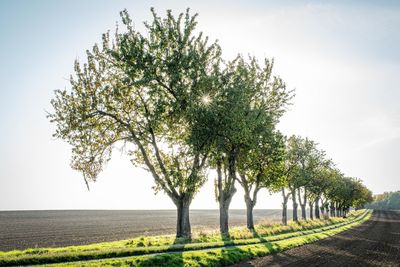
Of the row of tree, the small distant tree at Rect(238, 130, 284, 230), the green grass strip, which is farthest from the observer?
the small distant tree at Rect(238, 130, 284, 230)

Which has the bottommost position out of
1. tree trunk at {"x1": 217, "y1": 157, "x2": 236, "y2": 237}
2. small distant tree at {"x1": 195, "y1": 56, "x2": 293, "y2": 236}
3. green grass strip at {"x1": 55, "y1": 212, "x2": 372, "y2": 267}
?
green grass strip at {"x1": 55, "y1": 212, "x2": 372, "y2": 267}

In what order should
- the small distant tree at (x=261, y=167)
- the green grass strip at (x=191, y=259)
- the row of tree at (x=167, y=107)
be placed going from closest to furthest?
the green grass strip at (x=191, y=259), the row of tree at (x=167, y=107), the small distant tree at (x=261, y=167)

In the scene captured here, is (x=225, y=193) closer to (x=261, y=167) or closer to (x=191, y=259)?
(x=261, y=167)

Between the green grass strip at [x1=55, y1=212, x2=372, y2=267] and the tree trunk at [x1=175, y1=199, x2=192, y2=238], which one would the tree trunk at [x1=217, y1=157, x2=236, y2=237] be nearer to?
the tree trunk at [x1=175, y1=199, x2=192, y2=238]

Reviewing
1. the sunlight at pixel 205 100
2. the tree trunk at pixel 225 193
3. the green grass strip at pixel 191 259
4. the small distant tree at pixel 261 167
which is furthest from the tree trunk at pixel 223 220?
the sunlight at pixel 205 100

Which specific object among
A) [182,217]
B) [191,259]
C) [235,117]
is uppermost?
[235,117]

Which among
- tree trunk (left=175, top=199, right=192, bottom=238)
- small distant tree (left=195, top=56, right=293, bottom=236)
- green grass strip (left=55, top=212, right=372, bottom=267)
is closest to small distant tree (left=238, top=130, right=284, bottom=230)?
small distant tree (left=195, top=56, right=293, bottom=236)

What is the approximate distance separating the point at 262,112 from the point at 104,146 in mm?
16791

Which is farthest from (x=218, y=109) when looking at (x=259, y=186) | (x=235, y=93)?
(x=259, y=186)

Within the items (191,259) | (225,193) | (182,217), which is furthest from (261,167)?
(191,259)

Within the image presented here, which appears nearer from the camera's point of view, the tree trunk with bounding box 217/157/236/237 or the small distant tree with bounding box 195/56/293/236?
the small distant tree with bounding box 195/56/293/236

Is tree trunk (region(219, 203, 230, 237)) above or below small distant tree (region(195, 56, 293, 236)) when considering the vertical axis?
below

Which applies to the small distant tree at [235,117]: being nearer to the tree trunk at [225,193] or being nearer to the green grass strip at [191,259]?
the tree trunk at [225,193]

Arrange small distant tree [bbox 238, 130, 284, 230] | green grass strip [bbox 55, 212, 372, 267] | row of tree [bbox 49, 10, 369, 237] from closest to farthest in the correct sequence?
→ green grass strip [bbox 55, 212, 372, 267]
row of tree [bbox 49, 10, 369, 237]
small distant tree [bbox 238, 130, 284, 230]
